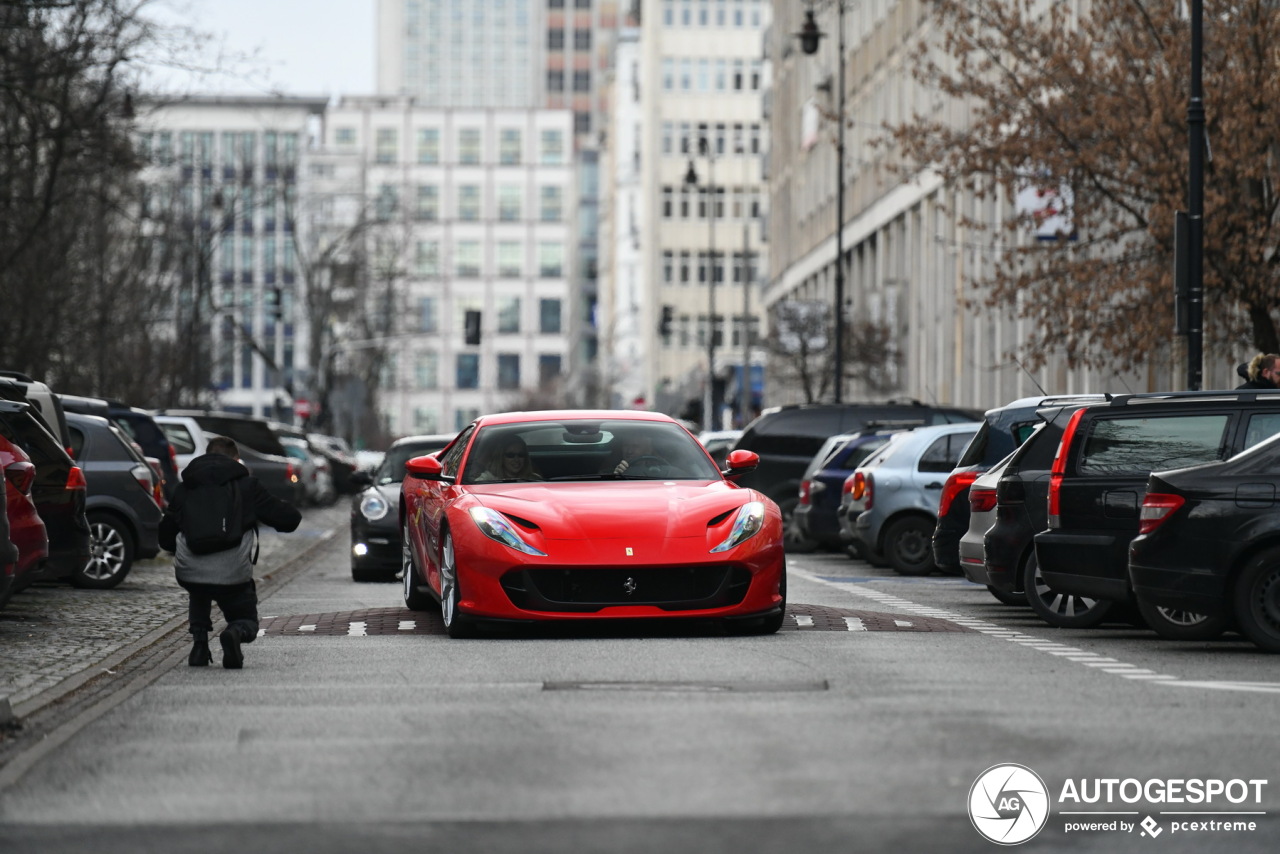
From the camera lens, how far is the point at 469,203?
172 metres

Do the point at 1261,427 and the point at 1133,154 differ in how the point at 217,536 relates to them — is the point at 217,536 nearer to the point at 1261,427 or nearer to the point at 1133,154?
the point at 1261,427

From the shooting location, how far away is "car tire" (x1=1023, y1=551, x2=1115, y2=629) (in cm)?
1606

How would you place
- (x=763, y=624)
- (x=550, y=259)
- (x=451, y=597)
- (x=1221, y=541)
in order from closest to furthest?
(x=1221, y=541)
(x=451, y=597)
(x=763, y=624)
(x=550, y=259)

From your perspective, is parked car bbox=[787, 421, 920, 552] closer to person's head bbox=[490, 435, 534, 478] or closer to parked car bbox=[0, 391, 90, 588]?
parked car bbox=[0, 391, 90, 588]

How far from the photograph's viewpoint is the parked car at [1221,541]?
13672mm

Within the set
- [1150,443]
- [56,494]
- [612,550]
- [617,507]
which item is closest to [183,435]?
[56,494]

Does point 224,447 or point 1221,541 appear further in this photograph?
point 1221,541

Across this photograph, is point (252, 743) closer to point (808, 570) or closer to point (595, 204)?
point (808, 570)

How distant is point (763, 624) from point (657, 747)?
587 cm

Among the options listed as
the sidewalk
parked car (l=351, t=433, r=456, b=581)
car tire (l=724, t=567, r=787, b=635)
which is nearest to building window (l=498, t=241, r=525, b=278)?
the sidewalk

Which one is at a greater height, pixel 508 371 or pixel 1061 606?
pixel 508 371

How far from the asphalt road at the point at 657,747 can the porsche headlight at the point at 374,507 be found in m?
8.16

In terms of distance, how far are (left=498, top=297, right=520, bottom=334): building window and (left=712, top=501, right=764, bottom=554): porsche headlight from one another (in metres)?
159

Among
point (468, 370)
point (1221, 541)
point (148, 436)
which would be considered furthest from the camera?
point (468, 370)
